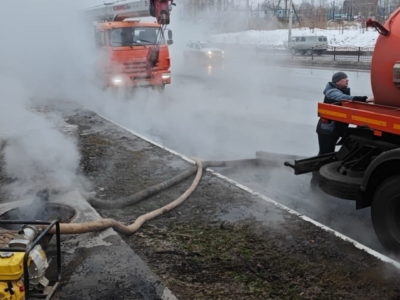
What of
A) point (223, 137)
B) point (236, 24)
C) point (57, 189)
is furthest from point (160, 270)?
point (236, 24)

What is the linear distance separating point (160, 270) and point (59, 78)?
44.7ft

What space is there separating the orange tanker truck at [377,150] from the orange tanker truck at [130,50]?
9876mm

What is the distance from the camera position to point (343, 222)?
5.11 metres

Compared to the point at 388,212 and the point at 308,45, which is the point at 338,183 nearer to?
the point at 388,212

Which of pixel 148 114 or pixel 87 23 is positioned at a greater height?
pixel 87 23

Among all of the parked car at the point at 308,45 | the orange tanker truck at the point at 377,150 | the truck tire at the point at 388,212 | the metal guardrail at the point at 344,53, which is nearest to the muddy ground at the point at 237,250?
the truck tire at the point at 388,212

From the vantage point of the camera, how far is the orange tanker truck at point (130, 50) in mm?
13977

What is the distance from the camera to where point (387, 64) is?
448 cm

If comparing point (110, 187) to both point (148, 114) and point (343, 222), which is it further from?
point (148, 114)

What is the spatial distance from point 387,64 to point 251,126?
6104 mm

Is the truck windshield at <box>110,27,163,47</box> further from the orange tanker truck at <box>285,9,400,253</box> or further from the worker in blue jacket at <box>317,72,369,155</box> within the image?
the orange tanker truck at <box>285,9,400,253</box>

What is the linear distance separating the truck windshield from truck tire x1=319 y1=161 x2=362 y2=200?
10.7 meters

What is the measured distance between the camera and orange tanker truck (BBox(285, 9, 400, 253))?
13.4ft

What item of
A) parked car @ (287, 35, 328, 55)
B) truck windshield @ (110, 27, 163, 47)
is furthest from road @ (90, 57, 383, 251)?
parked car @ (287, 35, 328, 55)
